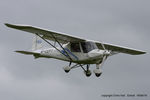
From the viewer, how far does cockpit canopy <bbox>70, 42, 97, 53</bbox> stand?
32562 millimetres

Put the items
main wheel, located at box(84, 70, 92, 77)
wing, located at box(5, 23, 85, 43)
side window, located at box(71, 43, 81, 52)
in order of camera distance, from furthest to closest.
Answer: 1. main wheel, located at box(84, 70, 92, 77)
2. side window, located at box(71, 43, 81, 52)
3. wing, located at box(5, 23, 85, 43)

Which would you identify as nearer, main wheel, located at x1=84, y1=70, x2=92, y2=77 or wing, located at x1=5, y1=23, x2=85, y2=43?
wing, located at x1=5, y1=23, x2=85, y2=43

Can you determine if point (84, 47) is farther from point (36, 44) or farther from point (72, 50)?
point (36, 44)

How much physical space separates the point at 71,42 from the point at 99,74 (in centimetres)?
328

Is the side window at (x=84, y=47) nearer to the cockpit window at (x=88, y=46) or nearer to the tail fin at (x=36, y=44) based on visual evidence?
the cockpit window at (x=88, y=46)

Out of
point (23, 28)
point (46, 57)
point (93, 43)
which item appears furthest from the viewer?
point (46, 57)

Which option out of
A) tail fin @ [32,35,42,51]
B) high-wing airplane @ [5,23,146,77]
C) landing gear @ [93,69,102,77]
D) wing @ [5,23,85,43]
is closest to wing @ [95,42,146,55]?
high-wing airplane @ [5,23,146,77]

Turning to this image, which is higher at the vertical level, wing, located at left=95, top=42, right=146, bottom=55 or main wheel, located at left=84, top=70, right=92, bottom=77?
wing, located at left=95, top=42, right=146, bottom=55

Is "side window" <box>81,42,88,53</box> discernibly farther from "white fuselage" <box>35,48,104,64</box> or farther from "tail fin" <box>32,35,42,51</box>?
"tail fin" <box>32,35,42,51</box>

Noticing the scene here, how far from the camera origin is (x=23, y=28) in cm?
3066

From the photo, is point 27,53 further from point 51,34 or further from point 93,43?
point 93,43

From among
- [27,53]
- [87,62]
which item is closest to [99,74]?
[87,62]

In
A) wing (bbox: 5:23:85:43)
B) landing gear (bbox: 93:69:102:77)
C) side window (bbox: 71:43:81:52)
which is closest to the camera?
wing (bbox: 5:23:85:43)

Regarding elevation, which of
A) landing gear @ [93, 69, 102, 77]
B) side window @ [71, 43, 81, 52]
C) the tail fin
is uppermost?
side window @ [71, 43, 81, 52]
